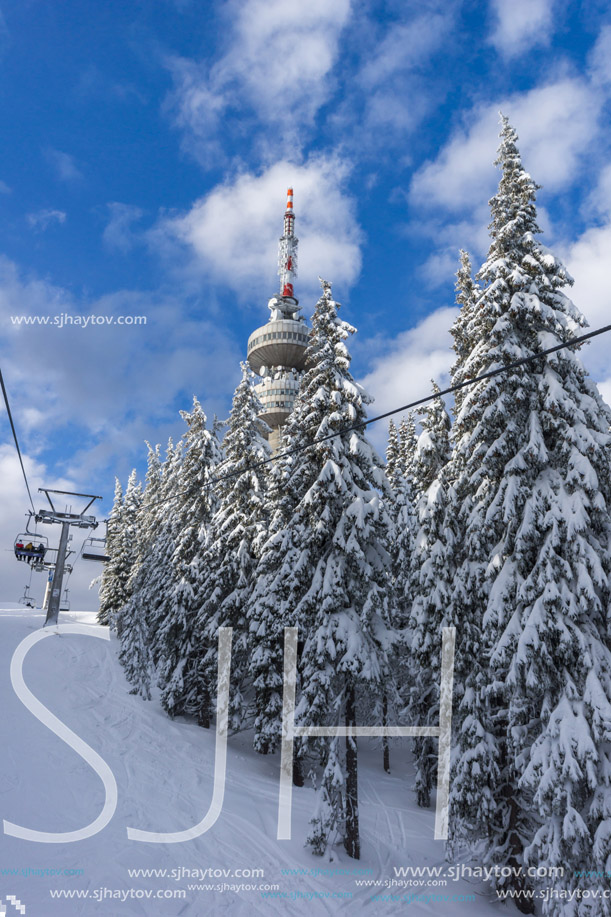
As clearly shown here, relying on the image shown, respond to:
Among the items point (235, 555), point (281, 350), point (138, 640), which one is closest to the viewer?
point (235, 555)

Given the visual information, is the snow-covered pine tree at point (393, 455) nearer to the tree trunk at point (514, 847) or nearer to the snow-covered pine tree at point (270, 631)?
the snow-covered pine tree at point (270, 631)

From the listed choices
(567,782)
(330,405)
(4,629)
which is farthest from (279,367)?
(567,782)

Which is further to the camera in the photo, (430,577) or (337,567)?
(430,577)

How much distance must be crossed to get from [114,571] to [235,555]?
29444 millimetres

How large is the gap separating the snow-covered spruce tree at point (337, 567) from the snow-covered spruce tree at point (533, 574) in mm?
2698

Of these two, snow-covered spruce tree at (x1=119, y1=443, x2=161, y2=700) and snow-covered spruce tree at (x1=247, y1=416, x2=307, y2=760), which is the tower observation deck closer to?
snow-covered spruce tree at (x1=119, y1=443, x2=161, y2=700)

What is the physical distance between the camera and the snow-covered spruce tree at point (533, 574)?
10516 millimetres

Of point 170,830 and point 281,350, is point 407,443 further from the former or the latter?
point 281,350

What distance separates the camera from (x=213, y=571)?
83.3 feet

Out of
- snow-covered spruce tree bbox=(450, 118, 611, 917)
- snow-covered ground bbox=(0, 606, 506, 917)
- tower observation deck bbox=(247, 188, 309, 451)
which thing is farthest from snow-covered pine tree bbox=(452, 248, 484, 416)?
tower observation deck bbox=(247, 188, 309, 451)

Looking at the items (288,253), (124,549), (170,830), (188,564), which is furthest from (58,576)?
(288,253)

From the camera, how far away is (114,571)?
49.4m

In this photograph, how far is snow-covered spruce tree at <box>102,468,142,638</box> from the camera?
4825 cm

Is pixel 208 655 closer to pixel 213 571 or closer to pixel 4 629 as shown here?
pixel 213 571
